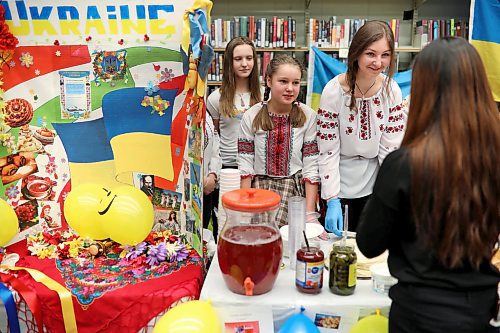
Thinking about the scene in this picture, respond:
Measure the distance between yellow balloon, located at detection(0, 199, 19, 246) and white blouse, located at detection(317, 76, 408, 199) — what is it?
4.25 feet

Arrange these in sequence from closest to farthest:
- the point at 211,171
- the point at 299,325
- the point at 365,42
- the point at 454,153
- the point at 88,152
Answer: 1. the point at 454,153
2. the point at 299,325
3. the point at 365,42
4. the point at 88,152
5. the point at 211,171

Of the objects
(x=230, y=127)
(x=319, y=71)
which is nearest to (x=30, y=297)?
(x=230, y=127)

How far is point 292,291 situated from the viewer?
1.50 m

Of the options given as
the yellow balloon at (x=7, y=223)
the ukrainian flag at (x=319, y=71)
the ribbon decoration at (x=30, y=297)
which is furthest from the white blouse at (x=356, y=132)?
the ukrainian flag at (x=319, y=71)

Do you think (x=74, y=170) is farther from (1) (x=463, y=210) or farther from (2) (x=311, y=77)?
(2) (x=311, y=77)

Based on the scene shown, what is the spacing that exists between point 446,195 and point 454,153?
0.30 ft

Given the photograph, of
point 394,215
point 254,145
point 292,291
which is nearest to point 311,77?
point 254,145

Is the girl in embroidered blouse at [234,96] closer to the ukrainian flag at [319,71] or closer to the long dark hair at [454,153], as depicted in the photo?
the ukrainian flag at [319,71]

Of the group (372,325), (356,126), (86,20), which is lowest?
(372,325)

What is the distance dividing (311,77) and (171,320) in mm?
2830

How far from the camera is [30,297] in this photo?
166 centimetres

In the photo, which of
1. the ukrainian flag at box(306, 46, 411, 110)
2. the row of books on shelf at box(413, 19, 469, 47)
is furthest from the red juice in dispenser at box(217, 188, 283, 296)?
the row of books on shelf at box(413, 19, 469, 47)

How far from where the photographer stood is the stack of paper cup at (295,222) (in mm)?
1609

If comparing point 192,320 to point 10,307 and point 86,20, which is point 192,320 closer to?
point 10,307
